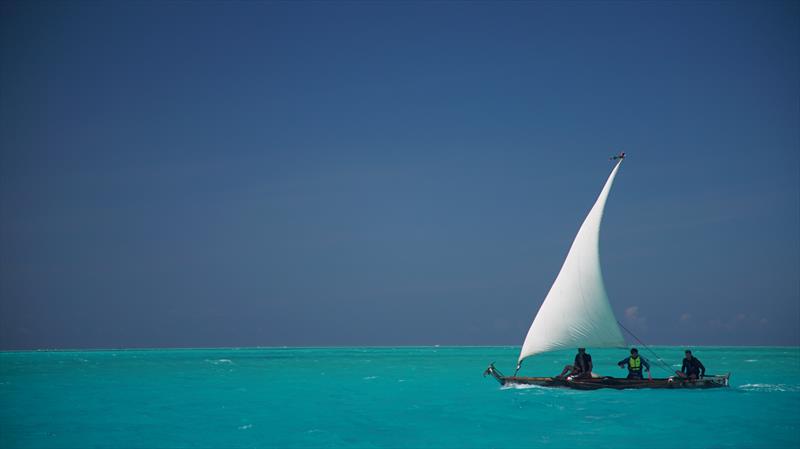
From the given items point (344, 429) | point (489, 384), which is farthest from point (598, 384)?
point (344, 429)

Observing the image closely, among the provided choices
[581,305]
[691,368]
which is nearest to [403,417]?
[581,305]

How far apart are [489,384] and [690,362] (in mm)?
11566

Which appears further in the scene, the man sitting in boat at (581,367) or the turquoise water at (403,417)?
the man sitting in boat at (581,367)

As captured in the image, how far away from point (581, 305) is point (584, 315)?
0.47 m

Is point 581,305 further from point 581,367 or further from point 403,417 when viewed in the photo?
point 403,417

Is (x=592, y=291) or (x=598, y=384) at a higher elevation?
(x=592, y=291)

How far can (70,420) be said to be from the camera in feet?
79.8

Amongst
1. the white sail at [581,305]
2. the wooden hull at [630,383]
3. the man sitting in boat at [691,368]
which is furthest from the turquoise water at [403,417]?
the white sail at [581,305]

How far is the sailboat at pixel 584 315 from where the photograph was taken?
28875 millimetres

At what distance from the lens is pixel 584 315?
28.9m

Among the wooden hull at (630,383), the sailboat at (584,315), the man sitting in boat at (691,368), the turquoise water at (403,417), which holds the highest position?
the sailboat at (584,315)

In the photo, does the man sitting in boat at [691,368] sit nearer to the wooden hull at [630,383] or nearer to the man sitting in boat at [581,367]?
the wooden hull at [630,383]

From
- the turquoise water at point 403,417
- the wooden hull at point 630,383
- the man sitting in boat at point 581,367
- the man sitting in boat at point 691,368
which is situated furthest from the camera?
the man sitting in boat at point 691,368

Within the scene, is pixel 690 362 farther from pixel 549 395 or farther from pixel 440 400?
pixel 440 400
